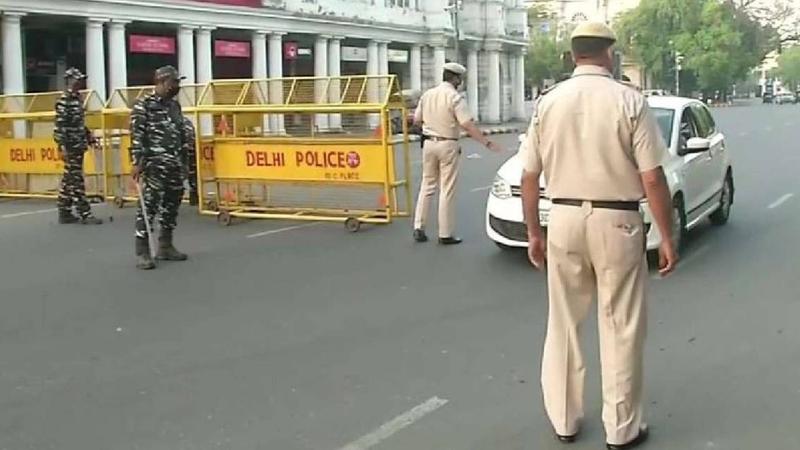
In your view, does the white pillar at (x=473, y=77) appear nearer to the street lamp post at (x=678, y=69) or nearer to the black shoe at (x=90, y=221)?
the street lamp post at (x=678, y=69)

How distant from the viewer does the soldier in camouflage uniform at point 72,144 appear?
539 inches

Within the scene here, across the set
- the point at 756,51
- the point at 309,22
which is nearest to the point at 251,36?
the point at 309,22

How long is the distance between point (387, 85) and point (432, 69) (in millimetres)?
46480

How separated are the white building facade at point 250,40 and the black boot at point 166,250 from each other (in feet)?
81.7

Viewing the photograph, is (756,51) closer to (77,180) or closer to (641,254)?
(77,180)

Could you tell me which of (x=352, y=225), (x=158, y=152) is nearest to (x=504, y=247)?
(x=352, y=225)

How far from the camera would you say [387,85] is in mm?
13141

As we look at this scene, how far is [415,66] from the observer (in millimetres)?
57438

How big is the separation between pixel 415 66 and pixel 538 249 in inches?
2093

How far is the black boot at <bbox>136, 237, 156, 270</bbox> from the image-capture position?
10453 millimetres

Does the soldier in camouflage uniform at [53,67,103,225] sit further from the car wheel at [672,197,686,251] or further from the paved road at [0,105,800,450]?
the car wheel at [672,197,686,251]

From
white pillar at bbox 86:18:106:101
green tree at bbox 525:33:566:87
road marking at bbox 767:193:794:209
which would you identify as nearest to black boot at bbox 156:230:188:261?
road marking at bbox 767:193:794:209

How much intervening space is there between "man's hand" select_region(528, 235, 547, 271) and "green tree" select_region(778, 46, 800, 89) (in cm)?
16190

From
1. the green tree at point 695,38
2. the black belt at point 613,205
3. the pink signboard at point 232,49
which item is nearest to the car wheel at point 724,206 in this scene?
the black belt at point 613,205
